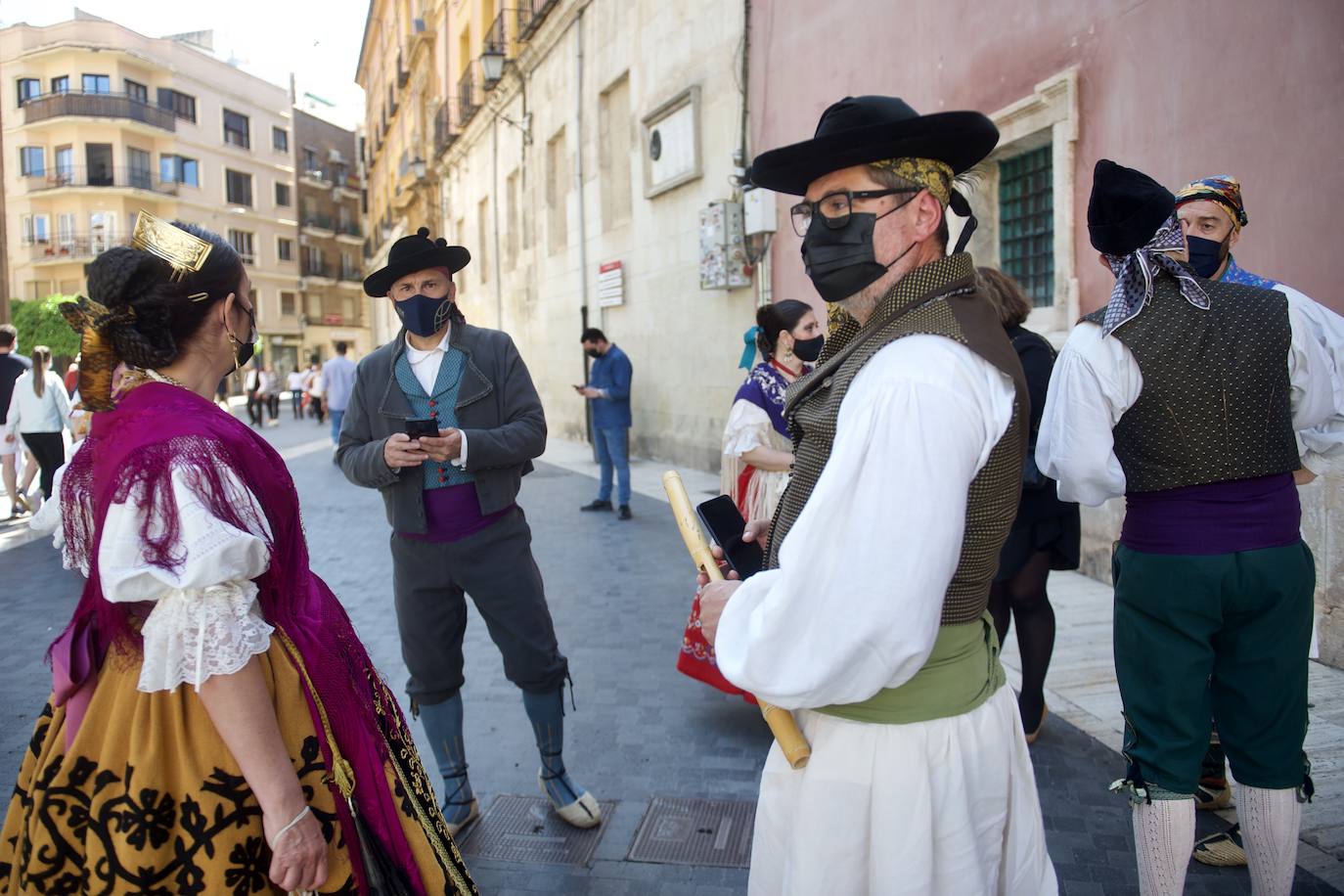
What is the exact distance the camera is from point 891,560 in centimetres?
138

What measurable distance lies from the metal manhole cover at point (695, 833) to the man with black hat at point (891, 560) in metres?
1.49

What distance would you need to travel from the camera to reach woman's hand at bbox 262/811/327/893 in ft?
5.77

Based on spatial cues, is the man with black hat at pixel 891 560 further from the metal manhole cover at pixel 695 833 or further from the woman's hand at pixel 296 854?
the metal manhole cover at pixel 695 833

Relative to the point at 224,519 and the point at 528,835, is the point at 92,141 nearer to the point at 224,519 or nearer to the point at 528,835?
the point at 528,835

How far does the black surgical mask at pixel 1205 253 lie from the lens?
9.80ft

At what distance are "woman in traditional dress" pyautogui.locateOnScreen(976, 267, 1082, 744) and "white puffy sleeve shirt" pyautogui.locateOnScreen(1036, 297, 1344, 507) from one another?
0.86 metres

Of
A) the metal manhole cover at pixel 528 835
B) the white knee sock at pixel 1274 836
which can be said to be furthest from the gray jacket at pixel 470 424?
the white knee sock at pixel 1274 836

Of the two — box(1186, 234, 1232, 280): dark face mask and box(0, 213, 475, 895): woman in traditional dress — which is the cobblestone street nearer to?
box(0, 213, 475, 895): woman in traditional dress

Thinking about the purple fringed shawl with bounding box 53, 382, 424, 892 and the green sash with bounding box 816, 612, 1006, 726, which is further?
the purple fringed shawl with bounding box 53, 382, 424, 892

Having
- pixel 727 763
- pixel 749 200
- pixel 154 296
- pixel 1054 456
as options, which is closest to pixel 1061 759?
pixel 727 763

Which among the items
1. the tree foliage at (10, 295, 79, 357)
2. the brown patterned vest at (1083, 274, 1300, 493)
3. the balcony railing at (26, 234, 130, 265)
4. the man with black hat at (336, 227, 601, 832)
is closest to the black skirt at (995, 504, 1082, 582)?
the brown patterned vest at (1083, 274, 1300, 493)

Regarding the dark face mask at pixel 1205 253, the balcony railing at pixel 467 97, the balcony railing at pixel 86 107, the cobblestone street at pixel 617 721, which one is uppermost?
the balcony railing at pixel 86 107

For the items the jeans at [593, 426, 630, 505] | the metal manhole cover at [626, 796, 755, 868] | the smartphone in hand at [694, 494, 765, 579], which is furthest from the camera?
the jeans at [593, 426, 630, 505]

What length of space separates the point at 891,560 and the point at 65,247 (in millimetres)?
51759
